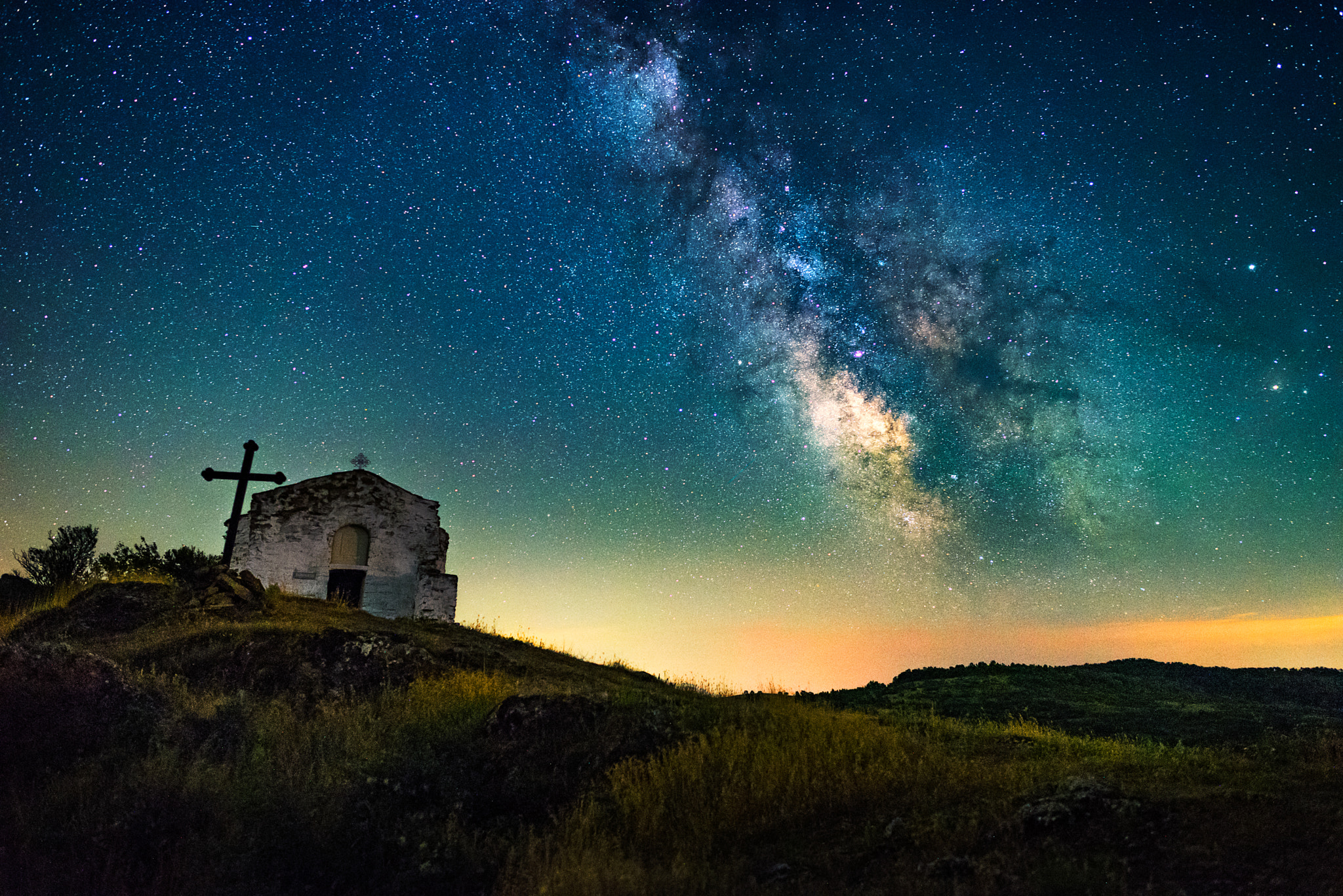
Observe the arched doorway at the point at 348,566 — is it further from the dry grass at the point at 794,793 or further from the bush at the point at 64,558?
the dry grass at the point at 794,793

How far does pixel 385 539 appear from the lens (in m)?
27.0

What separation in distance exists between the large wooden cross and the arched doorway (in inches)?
114

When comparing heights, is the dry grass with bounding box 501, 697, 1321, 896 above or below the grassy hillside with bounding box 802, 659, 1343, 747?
below

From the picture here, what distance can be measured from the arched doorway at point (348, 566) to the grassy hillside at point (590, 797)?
1261cm

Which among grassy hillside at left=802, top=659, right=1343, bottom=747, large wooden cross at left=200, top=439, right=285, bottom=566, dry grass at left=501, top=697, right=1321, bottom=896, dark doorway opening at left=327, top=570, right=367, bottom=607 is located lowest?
dry grass at left=501, top=697, right=1321, bottom=896

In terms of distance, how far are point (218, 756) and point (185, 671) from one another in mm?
5586

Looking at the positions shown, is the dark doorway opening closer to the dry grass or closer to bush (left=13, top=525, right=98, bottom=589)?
bush (left=13, top=525, right=98, bottom=589)

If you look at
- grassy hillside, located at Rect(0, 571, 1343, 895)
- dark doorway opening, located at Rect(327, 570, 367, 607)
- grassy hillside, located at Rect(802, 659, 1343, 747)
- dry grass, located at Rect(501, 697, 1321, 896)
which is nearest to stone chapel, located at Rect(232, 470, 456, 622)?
dark doorway opening, located at Rect(327, 570, 367, 607)

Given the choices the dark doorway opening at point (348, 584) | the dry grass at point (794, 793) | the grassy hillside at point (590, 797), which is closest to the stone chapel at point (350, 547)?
the dark doorway opening at point (348, 584)

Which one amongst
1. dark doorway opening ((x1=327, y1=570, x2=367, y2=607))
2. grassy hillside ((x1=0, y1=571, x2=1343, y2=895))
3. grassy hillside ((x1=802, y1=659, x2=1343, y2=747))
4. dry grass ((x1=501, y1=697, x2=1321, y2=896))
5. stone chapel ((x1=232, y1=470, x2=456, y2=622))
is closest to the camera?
grassy hillside ((x1=0, y1=571, x2=1343, y2=895))

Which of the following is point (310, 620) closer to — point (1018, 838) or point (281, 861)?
point (281, 861)

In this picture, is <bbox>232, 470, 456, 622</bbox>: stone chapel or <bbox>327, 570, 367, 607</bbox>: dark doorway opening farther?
<bbox>327, 570, 367, 607</bbox>: dark doorway opening

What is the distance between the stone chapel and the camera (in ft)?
84.6

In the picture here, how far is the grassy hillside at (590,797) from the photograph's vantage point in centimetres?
656
